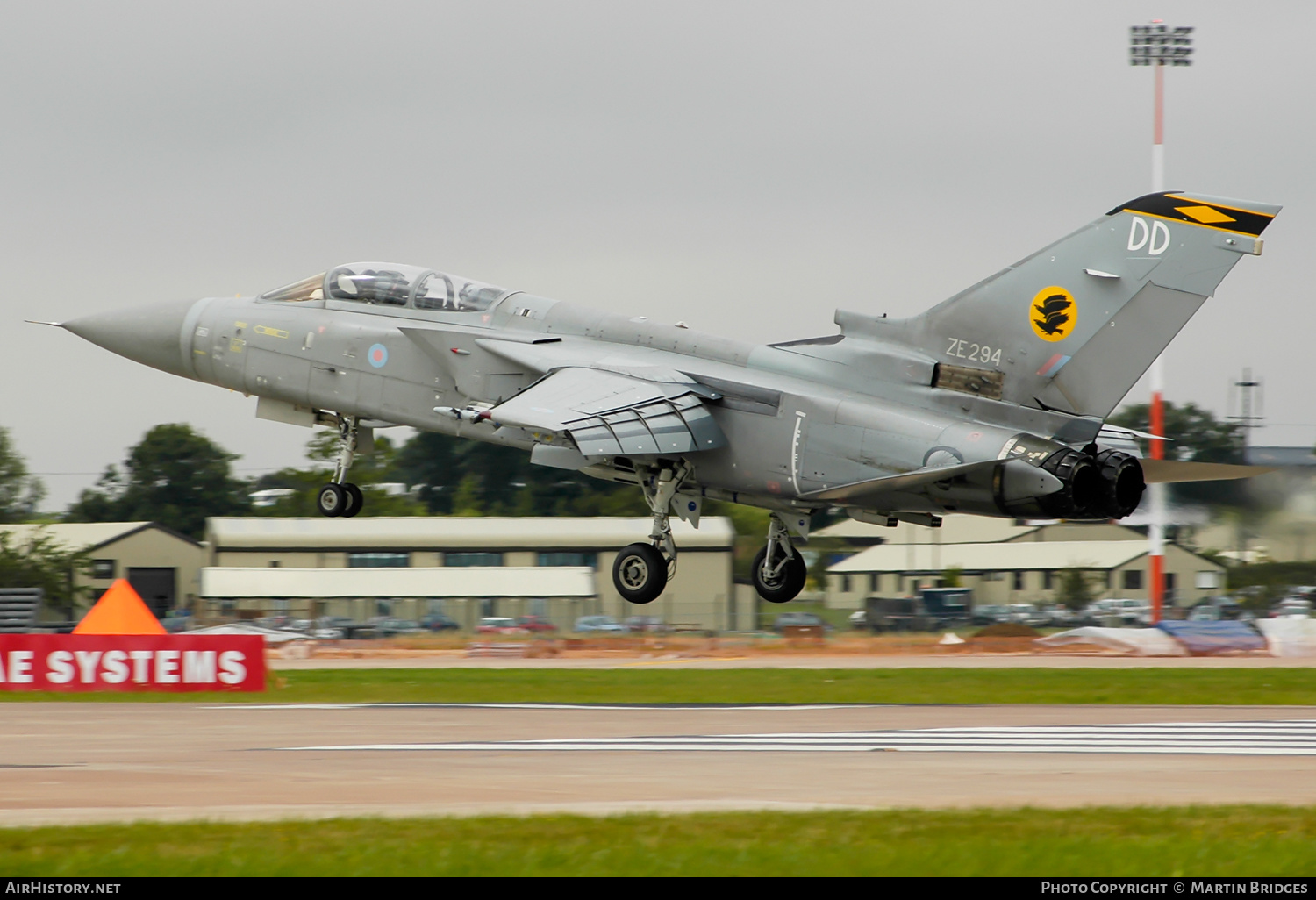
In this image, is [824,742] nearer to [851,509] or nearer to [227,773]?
Result: [851,509]

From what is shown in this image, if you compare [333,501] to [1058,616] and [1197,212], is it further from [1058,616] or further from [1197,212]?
[1058,616]

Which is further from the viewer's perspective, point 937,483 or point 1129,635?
point 1129,635

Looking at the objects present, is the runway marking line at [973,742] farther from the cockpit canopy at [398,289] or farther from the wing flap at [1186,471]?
the cockpit canopy at [398,289]

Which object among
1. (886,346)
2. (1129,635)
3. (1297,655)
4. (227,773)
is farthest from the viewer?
(1129,635)

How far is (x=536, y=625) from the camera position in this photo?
48312 millimetres

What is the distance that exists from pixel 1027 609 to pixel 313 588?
27.7 metres

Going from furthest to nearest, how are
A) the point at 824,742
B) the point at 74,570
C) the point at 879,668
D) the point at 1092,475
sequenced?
the point at 74,570 < the point at 879,668 < the point at 1092,475 < the point at 824,742

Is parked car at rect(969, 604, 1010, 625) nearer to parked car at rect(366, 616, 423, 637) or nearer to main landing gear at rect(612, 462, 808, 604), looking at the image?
parked car at rect(366, 616, 423, 637)

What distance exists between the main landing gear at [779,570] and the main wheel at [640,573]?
167cm

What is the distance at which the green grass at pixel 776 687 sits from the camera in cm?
2458

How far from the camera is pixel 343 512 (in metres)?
23.6

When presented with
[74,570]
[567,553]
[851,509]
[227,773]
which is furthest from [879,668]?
[74,570]

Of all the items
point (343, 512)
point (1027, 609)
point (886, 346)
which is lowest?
point (1027, 609)

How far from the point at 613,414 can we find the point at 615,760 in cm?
590
